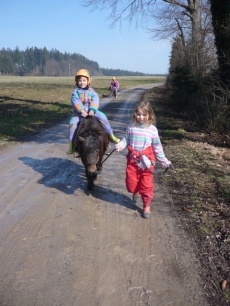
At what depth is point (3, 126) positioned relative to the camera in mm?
12922

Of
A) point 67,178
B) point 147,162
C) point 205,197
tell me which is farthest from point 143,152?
point 67,178

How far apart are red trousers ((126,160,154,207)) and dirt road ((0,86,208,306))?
13.5 inches

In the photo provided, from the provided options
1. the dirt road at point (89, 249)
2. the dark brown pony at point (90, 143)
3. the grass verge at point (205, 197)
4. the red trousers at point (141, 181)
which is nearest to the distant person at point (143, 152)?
the red trousers at point (141, 181)

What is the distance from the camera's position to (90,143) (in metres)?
5.14

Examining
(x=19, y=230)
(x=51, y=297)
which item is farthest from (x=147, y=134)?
(x=51, y=297)

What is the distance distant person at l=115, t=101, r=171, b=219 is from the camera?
15.3 feet

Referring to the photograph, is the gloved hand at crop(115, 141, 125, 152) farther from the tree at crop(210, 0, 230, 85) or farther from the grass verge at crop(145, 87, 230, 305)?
the tree at crop(210, 0, 230, 85)

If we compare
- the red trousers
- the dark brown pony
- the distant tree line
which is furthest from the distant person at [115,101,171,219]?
the distant tree line

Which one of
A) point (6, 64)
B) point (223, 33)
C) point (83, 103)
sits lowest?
point (6, 64)

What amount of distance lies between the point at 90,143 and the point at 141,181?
1.14 meters

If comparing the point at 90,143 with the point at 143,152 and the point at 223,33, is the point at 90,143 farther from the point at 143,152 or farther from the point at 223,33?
the point at 223,33

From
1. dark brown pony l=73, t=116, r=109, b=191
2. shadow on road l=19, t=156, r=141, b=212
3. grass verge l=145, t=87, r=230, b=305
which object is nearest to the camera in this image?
grass verge l=145, t=87, r=230, b=305

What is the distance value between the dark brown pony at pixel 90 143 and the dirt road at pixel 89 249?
2.25 feet

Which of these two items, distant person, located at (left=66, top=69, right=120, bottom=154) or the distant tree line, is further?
the distant tree line
